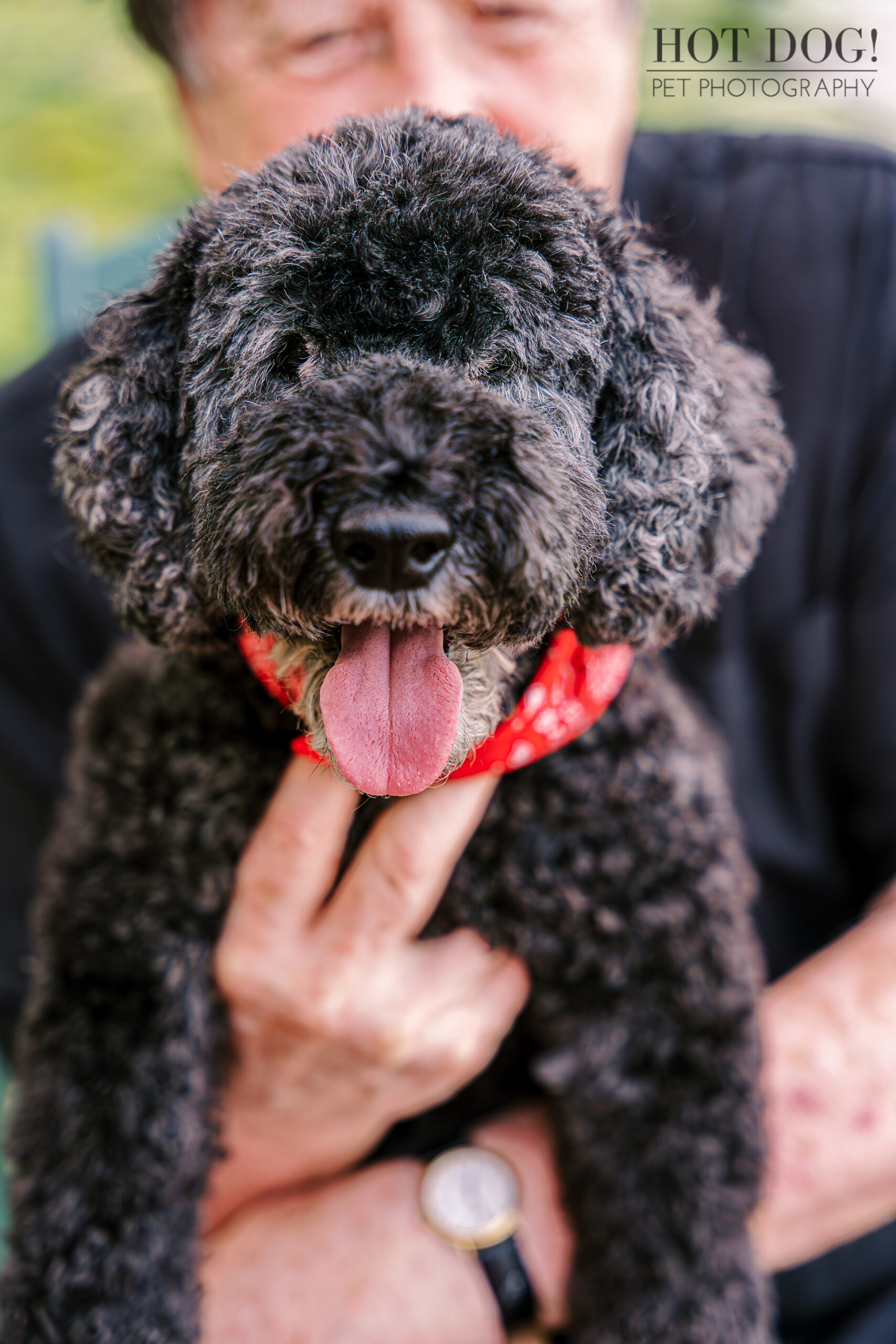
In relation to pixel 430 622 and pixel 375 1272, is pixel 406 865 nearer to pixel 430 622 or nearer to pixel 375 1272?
pixel 430 622

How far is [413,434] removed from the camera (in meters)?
1.05

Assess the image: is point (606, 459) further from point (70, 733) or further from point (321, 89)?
point (70, 733)

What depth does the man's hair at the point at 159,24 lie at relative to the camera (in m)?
1.70

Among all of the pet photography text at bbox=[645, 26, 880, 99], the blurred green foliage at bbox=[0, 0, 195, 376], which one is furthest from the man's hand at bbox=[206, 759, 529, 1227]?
the blurred green foliage at bbox=[0, 0, 195, 376]

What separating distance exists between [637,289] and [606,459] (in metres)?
0.22

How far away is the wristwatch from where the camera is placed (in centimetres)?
145

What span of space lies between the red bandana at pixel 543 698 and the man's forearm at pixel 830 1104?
0.53m

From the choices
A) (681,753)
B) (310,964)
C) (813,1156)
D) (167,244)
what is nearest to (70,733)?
(310,964)

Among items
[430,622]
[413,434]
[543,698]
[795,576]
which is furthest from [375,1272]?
[795,576]

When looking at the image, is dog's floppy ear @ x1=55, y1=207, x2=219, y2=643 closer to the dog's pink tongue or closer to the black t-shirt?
the dog's pink tongue

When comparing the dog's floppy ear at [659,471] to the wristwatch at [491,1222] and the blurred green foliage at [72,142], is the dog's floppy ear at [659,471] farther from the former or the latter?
the blurred green foliage at [72,142]

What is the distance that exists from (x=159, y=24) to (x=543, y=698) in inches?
54.0

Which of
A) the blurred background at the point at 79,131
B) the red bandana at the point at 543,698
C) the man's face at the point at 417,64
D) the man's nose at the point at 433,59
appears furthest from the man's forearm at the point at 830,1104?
the blurred background at the point at 79,131

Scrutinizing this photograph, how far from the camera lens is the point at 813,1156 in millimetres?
1455
